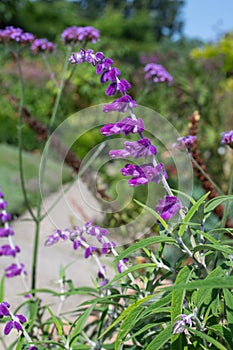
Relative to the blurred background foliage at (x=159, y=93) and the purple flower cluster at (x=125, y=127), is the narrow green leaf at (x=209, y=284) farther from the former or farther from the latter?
the blurred background foliage at (x=159, y=93)

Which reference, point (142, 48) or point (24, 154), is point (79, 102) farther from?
point (142, 48)

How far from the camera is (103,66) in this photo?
1325 millimetres

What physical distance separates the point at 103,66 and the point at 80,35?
1.53 meters

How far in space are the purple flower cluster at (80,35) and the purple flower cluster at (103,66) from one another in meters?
1.48

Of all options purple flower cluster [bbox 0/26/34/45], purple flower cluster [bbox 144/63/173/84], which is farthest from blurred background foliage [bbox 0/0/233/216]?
purple flower cluster [bbox 0/26/34/45]

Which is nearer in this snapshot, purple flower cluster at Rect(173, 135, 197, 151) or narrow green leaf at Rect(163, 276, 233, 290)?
narrow green leaf at Rect(163, 276, 233, 290)

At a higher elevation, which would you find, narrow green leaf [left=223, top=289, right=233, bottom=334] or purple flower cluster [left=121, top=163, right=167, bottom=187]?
purple flower cluster [left=121, top=163, right=167, bottom=187]

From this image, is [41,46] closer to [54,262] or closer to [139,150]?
[139,150]

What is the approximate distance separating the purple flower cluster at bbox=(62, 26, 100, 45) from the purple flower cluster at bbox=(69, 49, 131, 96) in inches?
58.1

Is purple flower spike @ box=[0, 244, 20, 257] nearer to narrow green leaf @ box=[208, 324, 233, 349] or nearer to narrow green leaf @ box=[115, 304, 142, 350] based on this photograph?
narrow green leaf @ box=[115, 304, 142, 350]

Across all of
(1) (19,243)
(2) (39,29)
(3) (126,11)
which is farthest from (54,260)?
(3) (126,11)

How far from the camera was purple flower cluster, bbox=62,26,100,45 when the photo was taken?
2787mm

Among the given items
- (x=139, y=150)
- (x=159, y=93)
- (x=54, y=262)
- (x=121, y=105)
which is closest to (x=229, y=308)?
(x=139, y=150)

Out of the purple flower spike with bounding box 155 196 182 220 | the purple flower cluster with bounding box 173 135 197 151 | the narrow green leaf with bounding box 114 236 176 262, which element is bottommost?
the narrow green leaf with bounding box 114 236 176 262
